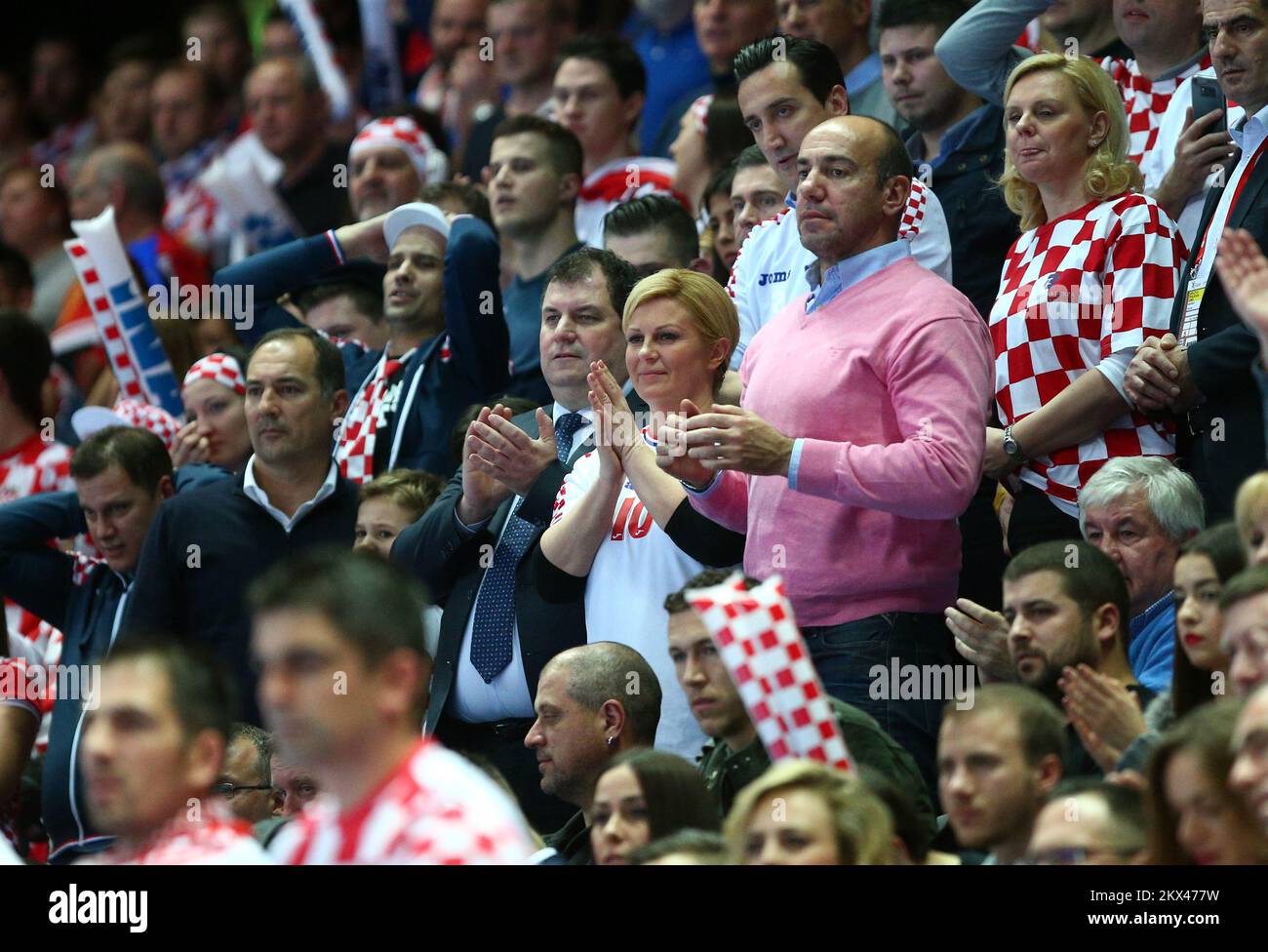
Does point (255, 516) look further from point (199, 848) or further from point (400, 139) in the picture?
point (199, 848)

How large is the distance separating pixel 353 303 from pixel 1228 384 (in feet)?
11.5

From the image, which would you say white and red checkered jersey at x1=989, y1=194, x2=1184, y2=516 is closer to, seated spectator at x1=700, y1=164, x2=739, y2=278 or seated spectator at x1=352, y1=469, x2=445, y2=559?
seated spectator at x1=700, y1=164, x2=739, y2=278

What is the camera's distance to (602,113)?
25.9 feet

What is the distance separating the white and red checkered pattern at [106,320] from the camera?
25.3ft

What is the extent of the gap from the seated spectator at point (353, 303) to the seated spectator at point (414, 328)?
0.30 metres

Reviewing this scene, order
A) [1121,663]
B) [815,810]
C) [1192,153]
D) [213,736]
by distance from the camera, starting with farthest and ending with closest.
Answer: [1192,153], [1121,663], [815,810], [213,736]

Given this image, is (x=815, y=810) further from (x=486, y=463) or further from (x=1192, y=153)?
(x=1192, y=153)

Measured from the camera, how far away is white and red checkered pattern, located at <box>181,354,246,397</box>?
7.00 m

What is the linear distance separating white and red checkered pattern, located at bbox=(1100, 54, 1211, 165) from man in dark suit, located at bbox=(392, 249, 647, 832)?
1616 mm

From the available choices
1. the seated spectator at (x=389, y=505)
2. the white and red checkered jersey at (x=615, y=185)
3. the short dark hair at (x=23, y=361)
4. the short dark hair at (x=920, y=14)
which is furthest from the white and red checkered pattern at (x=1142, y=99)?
the short dark hair at (x=23, y=361)

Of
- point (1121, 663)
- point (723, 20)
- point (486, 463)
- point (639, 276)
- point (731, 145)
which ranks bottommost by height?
point (1121, 663)

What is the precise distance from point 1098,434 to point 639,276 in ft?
4.75
